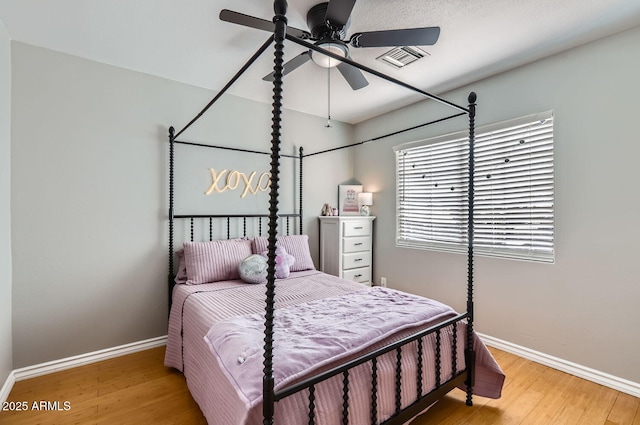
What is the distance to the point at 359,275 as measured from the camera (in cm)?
377

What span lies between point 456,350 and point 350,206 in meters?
2.50

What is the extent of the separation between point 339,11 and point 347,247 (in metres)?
2.55

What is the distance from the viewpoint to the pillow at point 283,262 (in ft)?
9.20

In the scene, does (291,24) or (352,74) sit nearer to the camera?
(291,24)

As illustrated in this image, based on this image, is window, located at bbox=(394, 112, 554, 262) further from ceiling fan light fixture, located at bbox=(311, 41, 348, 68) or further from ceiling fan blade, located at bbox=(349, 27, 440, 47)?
ceiling fan light fixture, located at bbox=(311, 41, 348, 68)

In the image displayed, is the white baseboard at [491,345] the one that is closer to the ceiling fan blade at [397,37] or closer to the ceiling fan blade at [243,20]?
the ceiling fan blade at [397,37]

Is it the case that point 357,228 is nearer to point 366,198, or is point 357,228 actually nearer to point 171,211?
point 366,198

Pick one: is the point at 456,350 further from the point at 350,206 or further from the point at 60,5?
the point at 60,5

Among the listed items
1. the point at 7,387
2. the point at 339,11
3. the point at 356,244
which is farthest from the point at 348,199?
the point at 7,387

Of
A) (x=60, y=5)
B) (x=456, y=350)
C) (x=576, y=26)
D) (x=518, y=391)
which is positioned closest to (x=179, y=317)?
(x=456, y=350)

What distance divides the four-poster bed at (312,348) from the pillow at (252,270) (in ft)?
0.66

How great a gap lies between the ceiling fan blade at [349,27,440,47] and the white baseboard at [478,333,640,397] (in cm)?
256

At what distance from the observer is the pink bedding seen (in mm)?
1261

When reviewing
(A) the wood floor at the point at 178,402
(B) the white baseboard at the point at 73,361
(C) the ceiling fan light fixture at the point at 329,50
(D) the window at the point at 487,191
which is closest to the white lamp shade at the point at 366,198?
(D) the window at the point at 487,191
